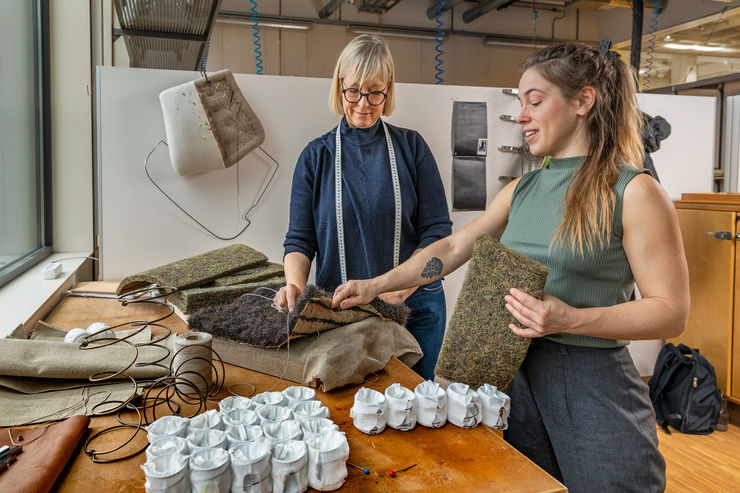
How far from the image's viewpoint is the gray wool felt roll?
1050 millimetres

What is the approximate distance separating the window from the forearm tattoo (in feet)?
4.89

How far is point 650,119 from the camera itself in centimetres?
312

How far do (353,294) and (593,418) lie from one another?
54 cm

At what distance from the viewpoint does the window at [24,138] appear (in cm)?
217

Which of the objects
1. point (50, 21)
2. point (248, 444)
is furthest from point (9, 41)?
point (248, 444)

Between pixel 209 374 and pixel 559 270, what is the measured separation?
705 mm

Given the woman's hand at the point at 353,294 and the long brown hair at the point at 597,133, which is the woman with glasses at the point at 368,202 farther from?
the long brown hair at the point at 597,133

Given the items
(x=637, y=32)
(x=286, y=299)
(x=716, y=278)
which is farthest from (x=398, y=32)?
(x=286, y=299)

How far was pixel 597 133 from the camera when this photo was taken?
113 centimetres

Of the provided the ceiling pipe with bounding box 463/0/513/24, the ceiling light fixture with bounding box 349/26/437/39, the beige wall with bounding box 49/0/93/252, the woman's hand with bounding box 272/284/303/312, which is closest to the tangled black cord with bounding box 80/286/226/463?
the woman's hand with bounding box 272/284/303/312

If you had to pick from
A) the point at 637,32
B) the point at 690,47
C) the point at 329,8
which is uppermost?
the point at 329,8

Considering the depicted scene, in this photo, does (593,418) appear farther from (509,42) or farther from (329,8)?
(509,42)

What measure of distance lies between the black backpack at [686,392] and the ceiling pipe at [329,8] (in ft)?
16.1

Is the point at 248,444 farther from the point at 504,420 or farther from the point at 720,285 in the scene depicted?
the point at 720,285
